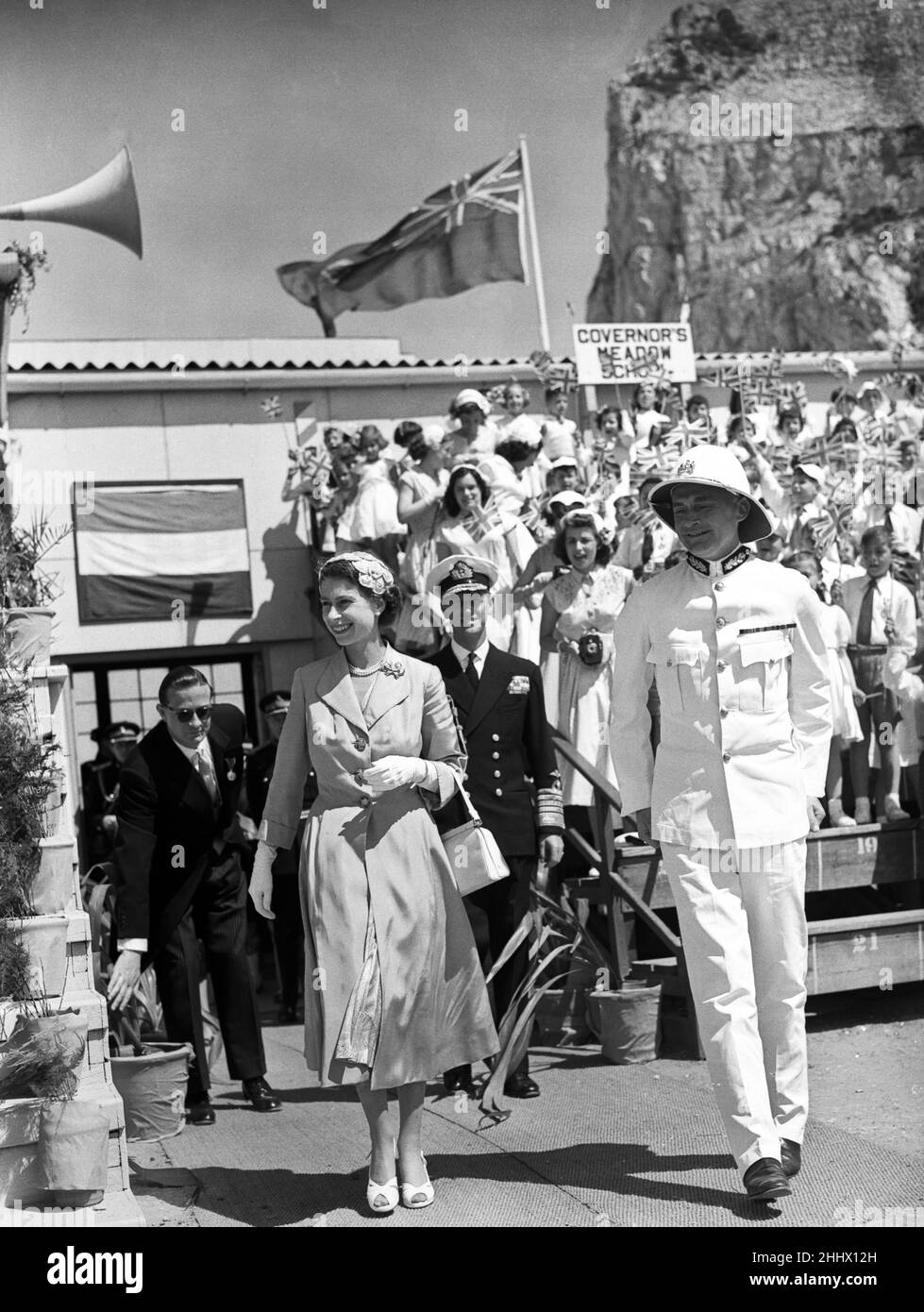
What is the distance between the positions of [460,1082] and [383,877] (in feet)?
6.24

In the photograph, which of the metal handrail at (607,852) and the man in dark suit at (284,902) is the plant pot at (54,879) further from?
the man in dark suit at (284,902)

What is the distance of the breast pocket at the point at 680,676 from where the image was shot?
5.02 metres

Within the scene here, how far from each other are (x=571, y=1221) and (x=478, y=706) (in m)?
2.41

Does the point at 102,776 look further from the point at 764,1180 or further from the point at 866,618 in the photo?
the point at 764,1180

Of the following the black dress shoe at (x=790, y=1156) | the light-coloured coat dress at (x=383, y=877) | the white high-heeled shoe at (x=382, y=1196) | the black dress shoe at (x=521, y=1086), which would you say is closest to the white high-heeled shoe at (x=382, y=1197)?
the white high-heeled shoe at (x=382, y=1196)

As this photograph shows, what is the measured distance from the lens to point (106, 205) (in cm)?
1323

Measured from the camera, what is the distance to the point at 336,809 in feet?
16.9

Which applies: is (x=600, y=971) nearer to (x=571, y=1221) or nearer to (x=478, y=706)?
(x=478, y=706)

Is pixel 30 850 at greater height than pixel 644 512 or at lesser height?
lesser

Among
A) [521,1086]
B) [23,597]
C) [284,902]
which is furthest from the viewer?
[284,902]

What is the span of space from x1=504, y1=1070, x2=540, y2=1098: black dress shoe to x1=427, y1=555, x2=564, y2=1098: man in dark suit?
3 cm

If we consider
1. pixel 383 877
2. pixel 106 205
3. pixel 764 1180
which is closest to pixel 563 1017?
pixel 383 877

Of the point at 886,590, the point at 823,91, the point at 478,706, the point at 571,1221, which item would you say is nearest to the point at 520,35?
the point at 886,590

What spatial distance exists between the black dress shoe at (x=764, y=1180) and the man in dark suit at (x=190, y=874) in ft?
8.54
